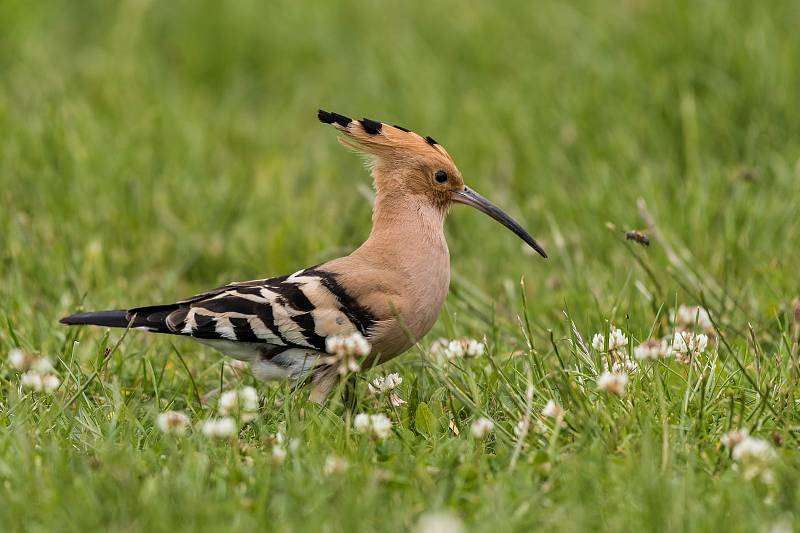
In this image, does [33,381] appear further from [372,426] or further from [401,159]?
[401,159]

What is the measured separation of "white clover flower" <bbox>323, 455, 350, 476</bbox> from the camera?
260 centimetres

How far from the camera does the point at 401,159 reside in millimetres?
3762

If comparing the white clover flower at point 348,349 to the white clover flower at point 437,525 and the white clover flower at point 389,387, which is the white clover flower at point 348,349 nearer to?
the white clover flower at point 389,387

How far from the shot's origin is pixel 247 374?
12.5ft

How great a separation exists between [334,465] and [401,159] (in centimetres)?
139

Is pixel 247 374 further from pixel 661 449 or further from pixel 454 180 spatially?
pixel 661 449

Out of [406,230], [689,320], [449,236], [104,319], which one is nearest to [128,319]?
[104,319]

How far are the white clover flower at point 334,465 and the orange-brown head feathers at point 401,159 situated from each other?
4.01ft

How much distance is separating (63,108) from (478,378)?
337 centimetres

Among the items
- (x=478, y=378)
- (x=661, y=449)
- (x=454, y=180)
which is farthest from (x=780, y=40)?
(x=661, y=449)

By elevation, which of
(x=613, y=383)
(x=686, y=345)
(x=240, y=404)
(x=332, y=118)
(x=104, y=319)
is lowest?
(x=240, y=404)

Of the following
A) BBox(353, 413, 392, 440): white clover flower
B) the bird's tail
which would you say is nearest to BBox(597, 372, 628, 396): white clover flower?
BBox(353, 413, 392, 440): white clover flower

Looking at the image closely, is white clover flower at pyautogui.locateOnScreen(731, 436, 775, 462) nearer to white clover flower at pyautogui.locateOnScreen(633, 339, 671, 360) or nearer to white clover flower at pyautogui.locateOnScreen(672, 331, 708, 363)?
white clover flower at pyautogui.locateOnScreen(633, 339, 671, 360)

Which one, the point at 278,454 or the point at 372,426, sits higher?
the point at 372,426
